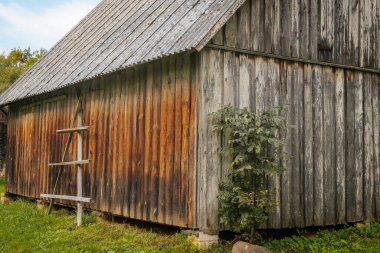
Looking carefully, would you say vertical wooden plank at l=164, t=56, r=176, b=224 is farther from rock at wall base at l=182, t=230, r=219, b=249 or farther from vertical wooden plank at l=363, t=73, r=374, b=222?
vertical wooden plank at l=363, t=73, r=374, b=222

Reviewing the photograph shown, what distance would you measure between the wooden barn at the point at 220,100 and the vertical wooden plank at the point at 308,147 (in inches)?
0.8

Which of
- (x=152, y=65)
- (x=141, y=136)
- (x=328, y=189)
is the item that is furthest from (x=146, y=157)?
(x=328, y=189)

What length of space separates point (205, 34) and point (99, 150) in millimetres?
4775

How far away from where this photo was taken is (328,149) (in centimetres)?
1051

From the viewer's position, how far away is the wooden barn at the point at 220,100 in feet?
29.0

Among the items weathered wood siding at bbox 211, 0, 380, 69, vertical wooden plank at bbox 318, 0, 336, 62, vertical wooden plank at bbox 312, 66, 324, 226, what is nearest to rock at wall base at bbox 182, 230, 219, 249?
vertical wooden plank at bbox 312, 66, 324, 226

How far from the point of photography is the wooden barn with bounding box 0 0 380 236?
8.85m

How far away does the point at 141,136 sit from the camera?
1032cm

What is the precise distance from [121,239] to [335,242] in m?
3.95

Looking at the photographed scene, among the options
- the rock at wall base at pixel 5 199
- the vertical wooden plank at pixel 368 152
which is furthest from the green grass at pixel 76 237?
the rock at wall base at pixel 5 199

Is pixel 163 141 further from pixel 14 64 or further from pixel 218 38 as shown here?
pixel 14 64

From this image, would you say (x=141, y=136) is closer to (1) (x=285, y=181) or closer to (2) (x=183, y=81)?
(2) (x=183, y=81)

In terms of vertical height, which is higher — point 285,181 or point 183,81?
point 183,81

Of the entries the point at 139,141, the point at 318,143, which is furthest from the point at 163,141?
the point at 318,143
